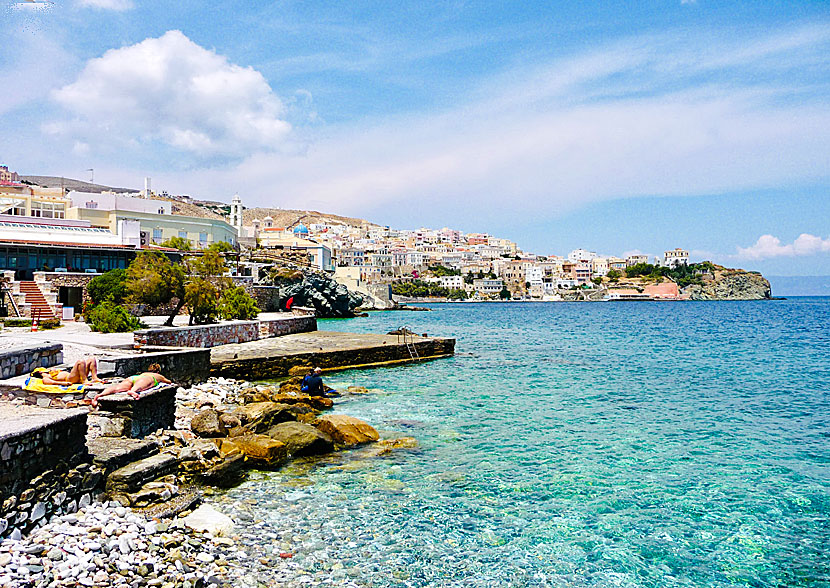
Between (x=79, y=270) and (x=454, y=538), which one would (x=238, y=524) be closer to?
(x=454, y=538)

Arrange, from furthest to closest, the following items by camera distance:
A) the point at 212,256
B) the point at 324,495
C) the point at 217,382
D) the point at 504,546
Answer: the point at 212,256, the point at 217,382, the point at 324,495, the point at 504,546

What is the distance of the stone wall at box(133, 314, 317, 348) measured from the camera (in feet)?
70.5

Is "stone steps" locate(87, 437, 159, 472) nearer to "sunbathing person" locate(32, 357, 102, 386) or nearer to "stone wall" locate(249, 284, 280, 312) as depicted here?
"sunbathing person" locate(32, 357, 102, 386)

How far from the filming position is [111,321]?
2391cm

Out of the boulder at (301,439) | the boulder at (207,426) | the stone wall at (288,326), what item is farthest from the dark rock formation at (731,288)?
the boulder at (207,426)

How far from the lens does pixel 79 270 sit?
111 ft

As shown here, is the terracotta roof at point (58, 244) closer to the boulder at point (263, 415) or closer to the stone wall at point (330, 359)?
the stone wall at point (330, 359)

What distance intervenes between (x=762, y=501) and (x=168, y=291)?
24183 millimetres

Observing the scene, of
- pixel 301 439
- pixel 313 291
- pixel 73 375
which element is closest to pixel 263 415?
pixel 301 439

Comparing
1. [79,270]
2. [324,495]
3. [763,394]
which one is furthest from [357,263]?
[324,495]

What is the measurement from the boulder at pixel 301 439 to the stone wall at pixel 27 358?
5.48 m

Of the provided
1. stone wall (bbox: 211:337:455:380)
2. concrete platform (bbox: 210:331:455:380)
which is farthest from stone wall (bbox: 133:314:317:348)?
stone wall (bbox: 211:337:455:380)

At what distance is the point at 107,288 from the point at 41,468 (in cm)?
2572

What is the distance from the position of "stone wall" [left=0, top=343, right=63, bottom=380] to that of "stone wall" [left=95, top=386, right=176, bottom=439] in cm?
309
